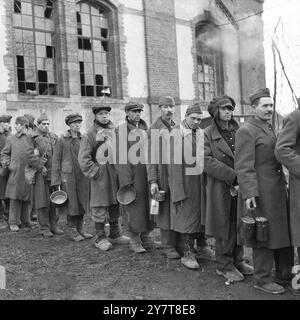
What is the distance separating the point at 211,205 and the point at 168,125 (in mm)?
1296

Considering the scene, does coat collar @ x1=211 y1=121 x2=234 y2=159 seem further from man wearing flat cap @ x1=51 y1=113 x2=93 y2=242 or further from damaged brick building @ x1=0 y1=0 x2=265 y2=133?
damaged brick building @ x1=0 y1=0 x2=265 y2=133

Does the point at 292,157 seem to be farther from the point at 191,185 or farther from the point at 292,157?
the point at 191,185

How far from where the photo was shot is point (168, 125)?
5.52 meters

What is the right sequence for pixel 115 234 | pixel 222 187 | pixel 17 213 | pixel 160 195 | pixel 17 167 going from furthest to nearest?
1. pixel 17 213
2. pixel 17 167
3. pixel 115 234
4. pixel 160 195
5. pixel 222 187

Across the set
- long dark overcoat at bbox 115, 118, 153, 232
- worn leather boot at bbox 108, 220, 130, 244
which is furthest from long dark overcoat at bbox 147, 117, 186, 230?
worn leather boot at bbox 108, 220, 130, 244

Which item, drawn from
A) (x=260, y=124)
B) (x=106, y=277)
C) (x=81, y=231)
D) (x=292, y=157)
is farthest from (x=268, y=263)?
(x=81, y=231)

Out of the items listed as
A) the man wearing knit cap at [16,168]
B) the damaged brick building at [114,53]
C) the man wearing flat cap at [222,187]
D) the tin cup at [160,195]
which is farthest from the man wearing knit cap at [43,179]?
the damaged brick building at [114,53]

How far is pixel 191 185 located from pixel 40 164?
9.94 ft

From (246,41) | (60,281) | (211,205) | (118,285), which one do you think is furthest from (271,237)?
(246,41)

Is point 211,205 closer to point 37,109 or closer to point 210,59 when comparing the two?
point 37,109

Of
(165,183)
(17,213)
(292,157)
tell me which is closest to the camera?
(292,157)

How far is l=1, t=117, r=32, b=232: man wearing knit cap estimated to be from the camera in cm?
755

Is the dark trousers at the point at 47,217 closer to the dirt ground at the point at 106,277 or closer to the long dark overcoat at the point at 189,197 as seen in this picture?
the dirt ground at the point at 106,277

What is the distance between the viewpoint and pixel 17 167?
24.9 ft
